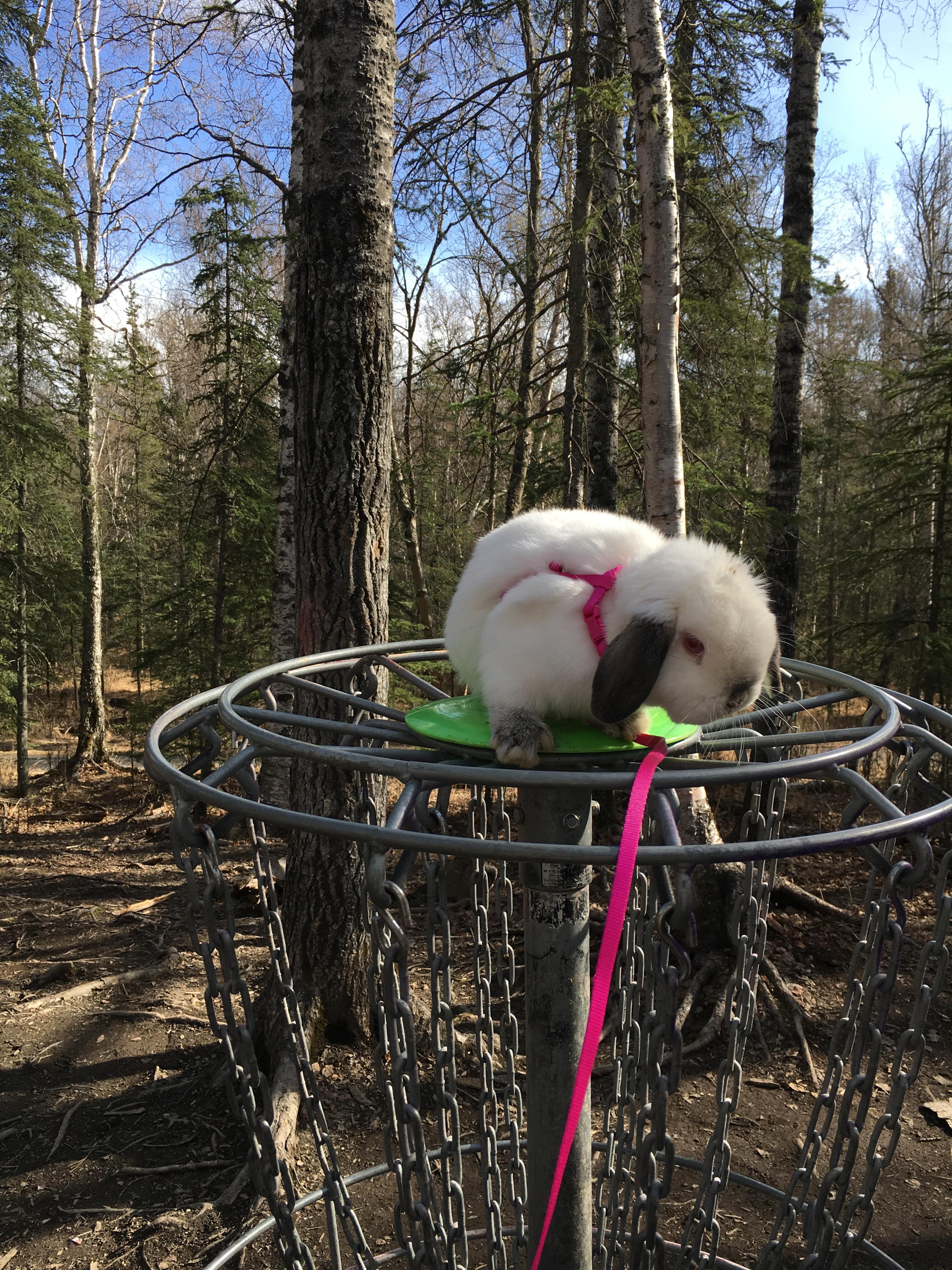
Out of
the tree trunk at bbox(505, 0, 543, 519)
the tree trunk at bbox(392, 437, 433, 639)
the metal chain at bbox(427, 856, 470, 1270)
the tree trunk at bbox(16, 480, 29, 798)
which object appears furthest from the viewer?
the tree trunk at bbox(16, 480, 29, 798)

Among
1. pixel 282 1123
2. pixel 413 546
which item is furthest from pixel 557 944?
pixel 413 546

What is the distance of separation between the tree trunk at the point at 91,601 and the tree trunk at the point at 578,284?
9317mm

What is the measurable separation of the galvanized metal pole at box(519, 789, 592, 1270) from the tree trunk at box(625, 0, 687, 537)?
253 centimetres

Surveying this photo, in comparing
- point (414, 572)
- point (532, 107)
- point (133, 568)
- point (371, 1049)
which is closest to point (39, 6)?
point (133, 568)

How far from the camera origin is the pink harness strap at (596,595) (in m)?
1.68

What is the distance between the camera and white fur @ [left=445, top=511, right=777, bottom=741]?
1.60m

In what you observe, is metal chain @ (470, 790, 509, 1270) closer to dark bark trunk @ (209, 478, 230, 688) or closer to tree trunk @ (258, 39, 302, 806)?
tree trunk @ (258, 39, 302, 806)

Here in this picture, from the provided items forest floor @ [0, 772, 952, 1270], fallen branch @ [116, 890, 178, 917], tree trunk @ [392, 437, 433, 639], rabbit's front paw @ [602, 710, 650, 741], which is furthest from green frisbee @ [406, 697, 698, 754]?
tree trunk @ [392, 437, 433, 639]

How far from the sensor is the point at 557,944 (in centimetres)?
178

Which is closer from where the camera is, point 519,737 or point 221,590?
point 519,737

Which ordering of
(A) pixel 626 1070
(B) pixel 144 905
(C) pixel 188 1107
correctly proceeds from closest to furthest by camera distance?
(A) pixel 626 1070 < (C) pixel 188 1107 < (B) pixel 144 905

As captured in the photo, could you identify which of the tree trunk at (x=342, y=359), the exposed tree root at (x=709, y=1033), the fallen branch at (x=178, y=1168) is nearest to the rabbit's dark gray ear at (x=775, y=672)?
the tree trunk at (x=342, y=359)

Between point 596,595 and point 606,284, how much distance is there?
5.00 metres

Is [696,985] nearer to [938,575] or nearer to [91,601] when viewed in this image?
[938,575]
